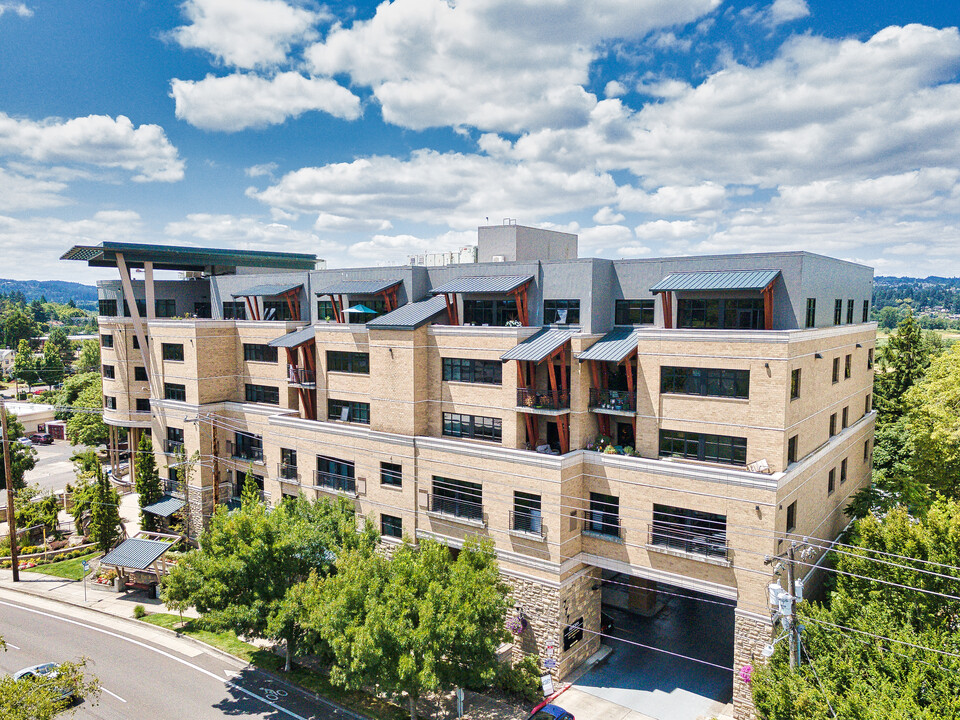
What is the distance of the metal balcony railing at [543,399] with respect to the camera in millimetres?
31312

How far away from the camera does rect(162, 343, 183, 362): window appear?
47500 millimetres

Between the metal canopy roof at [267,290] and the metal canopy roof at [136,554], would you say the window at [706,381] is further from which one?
the metal canopy roof at [136,554]

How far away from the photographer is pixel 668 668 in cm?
3142

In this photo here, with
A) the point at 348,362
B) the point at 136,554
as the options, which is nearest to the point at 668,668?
the point at 348,362

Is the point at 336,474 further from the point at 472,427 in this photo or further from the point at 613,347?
the point at 613,347

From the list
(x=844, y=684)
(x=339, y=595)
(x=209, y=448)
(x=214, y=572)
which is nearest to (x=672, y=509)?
(x=844, y=684)

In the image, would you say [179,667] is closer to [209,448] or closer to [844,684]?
[209,448]

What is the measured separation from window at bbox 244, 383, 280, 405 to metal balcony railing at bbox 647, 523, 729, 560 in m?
30.1

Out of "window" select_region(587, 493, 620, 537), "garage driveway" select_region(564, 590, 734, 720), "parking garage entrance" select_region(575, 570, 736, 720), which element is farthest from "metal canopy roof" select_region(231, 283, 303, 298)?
"garage driveway" select_region(564, 590, 734, 720)

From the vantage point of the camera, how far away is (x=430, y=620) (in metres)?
23.8

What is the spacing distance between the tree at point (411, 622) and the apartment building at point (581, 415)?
572 centimetres

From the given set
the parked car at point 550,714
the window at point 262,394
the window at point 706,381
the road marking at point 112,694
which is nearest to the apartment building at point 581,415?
the window at point 706,381

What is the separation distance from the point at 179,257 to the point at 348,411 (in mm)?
22531

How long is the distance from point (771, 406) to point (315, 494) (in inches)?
1088
